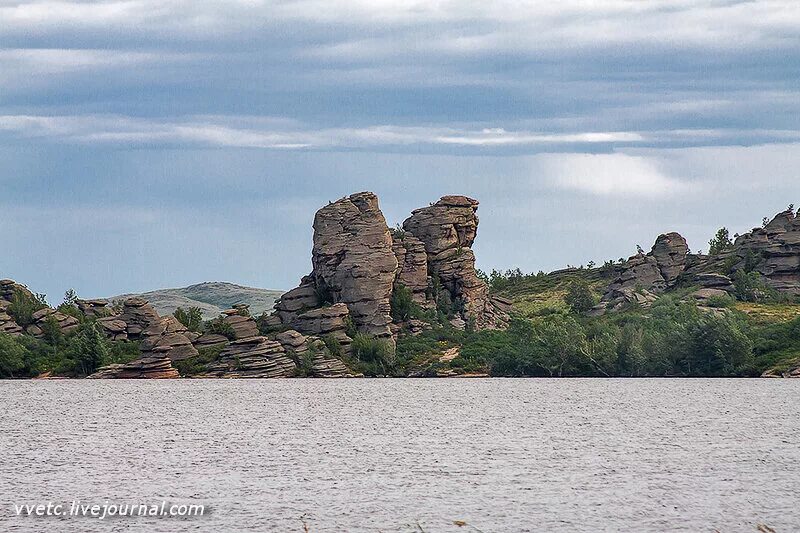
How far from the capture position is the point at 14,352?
99312 millimetres

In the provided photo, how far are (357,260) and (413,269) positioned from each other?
7.59m

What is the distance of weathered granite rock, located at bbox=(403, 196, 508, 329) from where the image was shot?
114 metres

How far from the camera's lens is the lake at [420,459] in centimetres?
3078

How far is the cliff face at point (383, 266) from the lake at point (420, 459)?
808 inches

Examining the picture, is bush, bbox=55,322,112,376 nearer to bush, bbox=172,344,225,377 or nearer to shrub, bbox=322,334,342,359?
bush, bbox=172,344,225,377

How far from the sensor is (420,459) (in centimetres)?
4503

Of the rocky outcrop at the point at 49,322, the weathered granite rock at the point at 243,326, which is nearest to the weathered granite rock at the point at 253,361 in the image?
the weathered granite rock at the point at 243,326

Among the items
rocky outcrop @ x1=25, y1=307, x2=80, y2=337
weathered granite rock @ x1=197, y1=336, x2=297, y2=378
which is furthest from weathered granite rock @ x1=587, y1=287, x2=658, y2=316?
rocky outcrop @ x1=25, y1=307, x2=80, y2=337

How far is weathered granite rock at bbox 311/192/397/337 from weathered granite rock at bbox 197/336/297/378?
9.37 m

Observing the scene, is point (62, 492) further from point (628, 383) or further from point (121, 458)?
point (628, 383)

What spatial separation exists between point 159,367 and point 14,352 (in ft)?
43.7

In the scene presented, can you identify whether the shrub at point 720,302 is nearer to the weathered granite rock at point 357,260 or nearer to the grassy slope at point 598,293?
the grassy slope at point 598,293

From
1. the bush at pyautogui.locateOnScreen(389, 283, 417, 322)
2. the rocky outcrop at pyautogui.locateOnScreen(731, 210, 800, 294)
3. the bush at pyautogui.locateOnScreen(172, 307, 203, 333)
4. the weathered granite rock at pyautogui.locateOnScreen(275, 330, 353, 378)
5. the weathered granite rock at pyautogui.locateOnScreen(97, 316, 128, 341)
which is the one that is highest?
the rocky outcrop at pyautogui.locateOnScreen(731, 210, 800, 294)

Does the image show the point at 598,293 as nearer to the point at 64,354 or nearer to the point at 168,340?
the point at 168,340
